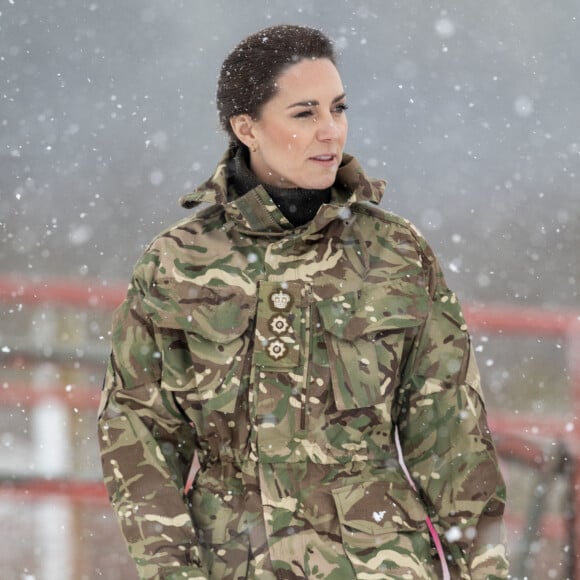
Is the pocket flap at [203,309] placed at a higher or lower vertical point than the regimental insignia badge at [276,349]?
higher

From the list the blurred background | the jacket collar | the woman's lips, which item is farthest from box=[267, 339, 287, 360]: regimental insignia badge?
the blurred background

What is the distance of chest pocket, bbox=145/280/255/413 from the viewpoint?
1534 millimetres

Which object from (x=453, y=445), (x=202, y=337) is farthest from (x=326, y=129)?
(x=453, y=445)

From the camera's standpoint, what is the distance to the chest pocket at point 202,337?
5.03 ft

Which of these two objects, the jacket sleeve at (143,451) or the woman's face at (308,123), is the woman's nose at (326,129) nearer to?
the woman's face at (308,123)

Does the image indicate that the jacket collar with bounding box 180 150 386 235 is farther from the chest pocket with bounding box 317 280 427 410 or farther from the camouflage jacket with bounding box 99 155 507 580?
the chest pocket with bounding box 317 280 427 410

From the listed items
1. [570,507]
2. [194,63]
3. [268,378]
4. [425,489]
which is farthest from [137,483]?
[194,63]

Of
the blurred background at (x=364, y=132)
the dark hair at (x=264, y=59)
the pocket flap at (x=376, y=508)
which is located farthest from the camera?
the blurred background at (x=364, y=132)

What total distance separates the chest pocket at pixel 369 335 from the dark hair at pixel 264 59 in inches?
13.7

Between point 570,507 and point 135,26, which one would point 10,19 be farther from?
point 570,507

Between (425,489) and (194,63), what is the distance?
16.2 meters

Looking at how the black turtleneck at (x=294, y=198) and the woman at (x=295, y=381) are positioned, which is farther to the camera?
the black turtleneck at (x=294, y=198)

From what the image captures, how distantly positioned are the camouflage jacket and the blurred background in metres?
11.3

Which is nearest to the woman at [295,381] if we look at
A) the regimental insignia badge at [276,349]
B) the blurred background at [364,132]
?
the regimental insignia badge at [276,349]
